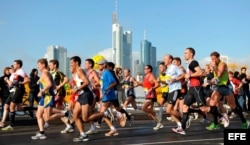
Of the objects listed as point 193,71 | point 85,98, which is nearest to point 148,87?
point 193,71

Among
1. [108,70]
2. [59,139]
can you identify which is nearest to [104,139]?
[59,139]

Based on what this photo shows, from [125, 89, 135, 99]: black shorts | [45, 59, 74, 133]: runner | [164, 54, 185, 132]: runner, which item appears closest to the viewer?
[164, 54, 185, 132]: runner

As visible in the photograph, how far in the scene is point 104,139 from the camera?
35.1 feet

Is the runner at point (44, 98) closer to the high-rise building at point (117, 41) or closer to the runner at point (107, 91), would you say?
the runner at point (107, 91)

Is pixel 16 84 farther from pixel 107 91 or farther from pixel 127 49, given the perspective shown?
pixel 127 49

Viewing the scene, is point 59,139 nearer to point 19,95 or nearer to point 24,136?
point 24,136

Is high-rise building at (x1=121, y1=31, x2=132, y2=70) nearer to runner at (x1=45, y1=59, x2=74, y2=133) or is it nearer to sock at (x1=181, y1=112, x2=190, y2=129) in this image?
runner at (x1=45, y1=59, x2=74, y2=133)

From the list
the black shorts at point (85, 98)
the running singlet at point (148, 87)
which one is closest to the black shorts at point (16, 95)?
the running singlet at point (148, 87)

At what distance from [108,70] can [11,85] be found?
3.54 meters

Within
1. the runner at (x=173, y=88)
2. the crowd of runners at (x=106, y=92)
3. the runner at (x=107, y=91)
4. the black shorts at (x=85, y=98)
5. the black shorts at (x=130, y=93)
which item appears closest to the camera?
the black shorts at (x=85, y=98)

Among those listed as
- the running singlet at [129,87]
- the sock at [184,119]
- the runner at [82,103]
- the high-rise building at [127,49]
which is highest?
the high-rise building at [127,49]

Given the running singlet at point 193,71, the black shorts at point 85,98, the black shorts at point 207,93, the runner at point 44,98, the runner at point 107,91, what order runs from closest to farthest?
the black shorts at point 85,98 < the runner at point 44,98 < the runner at point 107,91 < the running singlet at point 193,71 < the black shorts at point 207,93

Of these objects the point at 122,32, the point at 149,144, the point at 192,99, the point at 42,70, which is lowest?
the point at 149,144

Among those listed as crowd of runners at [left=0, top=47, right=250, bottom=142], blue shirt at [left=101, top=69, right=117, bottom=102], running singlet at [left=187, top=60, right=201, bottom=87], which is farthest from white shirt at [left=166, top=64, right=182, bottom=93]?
blue shirt at [left=101, top=69, right=117, bottom=102]
